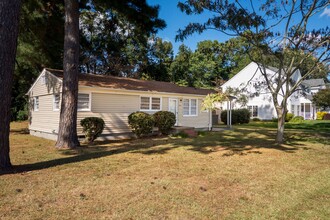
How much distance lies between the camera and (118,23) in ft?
46.6

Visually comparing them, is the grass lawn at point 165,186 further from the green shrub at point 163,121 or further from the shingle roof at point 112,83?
the shingle roof at point 112,83

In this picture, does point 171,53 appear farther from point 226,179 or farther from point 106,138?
point 226,179

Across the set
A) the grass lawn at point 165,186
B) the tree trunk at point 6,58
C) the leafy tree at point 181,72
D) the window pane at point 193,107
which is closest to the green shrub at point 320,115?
the leafy tree at point 181,72

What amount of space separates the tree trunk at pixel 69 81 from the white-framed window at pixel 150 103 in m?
5.55

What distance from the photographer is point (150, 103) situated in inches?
617

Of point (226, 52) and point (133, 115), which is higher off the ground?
point (226, 52)

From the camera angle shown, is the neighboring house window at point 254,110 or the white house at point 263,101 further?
the neighboring house window at point 254,110

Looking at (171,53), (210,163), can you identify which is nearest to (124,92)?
(210,163)

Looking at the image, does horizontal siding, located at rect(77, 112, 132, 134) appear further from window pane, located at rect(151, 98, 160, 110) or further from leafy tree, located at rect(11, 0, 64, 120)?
leafy tree, located at rect(11, 0, 64, 120)

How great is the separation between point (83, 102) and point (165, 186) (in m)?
8.86

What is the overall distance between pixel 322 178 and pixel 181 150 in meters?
4.85

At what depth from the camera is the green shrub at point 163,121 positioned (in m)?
14.5

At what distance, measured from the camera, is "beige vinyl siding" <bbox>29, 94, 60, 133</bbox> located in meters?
13.6

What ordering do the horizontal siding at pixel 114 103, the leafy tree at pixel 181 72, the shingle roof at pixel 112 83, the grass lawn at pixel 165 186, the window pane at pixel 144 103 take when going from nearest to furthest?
the grass lawn at pixel 165 186, the horizontal siding at pixel 114 103, the shingle roof at pixel 112 83, the window pane at pixel 144 103, the leafy tree at pixel 181 72
